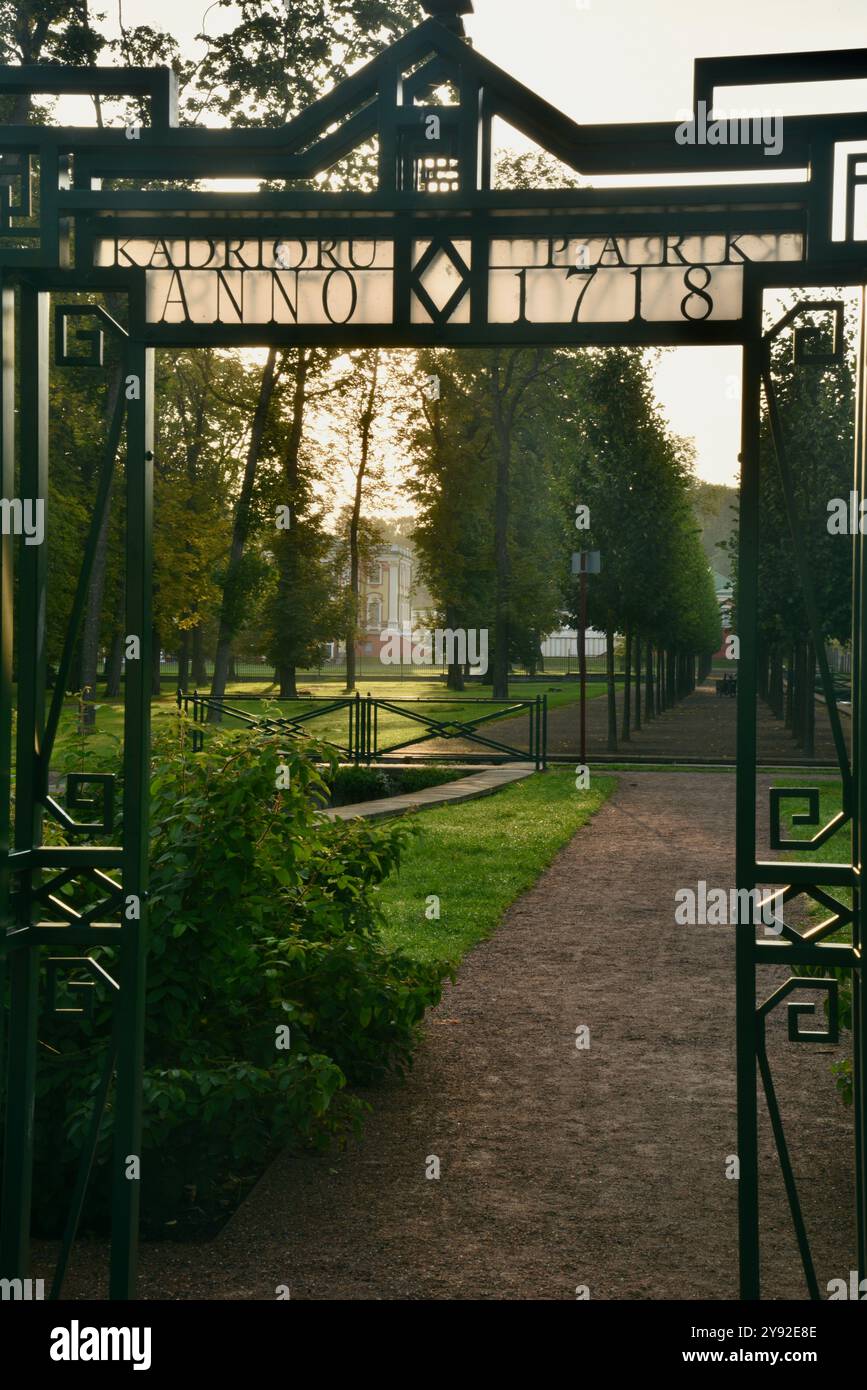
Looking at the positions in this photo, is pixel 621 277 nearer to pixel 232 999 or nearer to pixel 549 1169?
pixel 232 999

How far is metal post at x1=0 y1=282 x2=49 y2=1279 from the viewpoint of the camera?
11.6ft

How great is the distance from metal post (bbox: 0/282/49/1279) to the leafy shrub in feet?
1.25

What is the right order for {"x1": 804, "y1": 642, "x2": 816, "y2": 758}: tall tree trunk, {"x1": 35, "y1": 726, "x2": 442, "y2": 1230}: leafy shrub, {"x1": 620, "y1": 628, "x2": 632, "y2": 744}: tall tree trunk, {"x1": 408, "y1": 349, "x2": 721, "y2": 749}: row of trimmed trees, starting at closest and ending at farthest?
{"x1": 35, "y1": 726, "x2": 442, "y2": 1230}: leafy shrub
{"x1": 804, "y1": 642, "x2": 816, "y2": 758}: tall tree trunk
{"x1": 408, "y1": 349, "x2": 721, "y2": 749}: row of trimmed trees
{"x1": 620, "y1": 628, "x2": 632, "y2": 744}: tall tree trunk

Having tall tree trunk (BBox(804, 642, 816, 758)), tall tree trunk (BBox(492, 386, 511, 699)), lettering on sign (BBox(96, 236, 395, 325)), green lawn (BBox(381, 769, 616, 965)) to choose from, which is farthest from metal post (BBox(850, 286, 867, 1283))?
tall tree trunk (BBox(492, 386, 511, 699))

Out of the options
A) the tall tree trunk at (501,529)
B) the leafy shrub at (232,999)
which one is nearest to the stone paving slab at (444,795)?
the leafy shrub at (232,999)

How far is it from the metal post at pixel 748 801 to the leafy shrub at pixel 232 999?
1.46 meters

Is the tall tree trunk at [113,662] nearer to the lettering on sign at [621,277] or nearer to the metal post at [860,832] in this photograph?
the lettering on sign at [621,277]

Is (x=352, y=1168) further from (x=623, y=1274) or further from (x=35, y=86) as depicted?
(x=35, y=86)

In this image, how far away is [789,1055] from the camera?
6.29 metres

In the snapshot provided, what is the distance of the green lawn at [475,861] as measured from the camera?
871 cm

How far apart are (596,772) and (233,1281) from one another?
1630 cm

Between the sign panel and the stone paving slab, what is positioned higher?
the sign panel

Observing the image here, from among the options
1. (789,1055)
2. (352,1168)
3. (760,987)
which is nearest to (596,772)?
(760,987)
